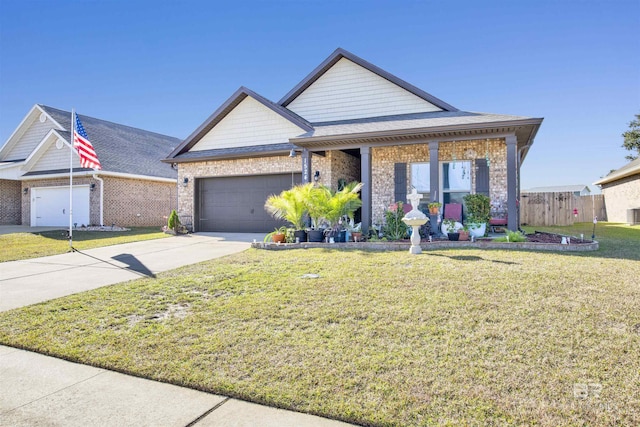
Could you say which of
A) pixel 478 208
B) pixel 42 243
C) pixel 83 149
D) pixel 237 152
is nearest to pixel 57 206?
pixel 42 243

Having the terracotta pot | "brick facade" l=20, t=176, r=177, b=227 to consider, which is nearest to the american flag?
"brick facade" l=20, t=176, r=177, b=227

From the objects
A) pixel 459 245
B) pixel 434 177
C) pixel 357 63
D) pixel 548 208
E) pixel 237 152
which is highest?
pixel 357 63

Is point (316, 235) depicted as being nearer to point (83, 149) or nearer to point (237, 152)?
point (237, 152)

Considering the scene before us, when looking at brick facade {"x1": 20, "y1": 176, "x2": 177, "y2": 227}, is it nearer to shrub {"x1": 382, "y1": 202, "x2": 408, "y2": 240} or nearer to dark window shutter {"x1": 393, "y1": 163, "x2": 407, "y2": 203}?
dark window shutter {"x1": 393, "y1": 163, "x2": 407, "y2": 203}

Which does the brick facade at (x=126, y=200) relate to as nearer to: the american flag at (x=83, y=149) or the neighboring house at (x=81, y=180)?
the neighboring house at (x=81, y=180)

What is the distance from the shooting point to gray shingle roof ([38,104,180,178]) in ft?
58.6

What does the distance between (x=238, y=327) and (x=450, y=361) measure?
6.69 ft

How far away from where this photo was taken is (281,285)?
17.2ft

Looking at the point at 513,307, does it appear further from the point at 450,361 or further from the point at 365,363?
the point at 365,363

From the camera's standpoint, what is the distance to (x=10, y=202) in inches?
773

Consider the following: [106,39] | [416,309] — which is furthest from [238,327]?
[106,39]

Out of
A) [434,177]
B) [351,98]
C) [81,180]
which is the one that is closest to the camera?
[434,177]

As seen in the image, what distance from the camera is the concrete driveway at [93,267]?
5570mm

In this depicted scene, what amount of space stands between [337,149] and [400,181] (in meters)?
2.44
